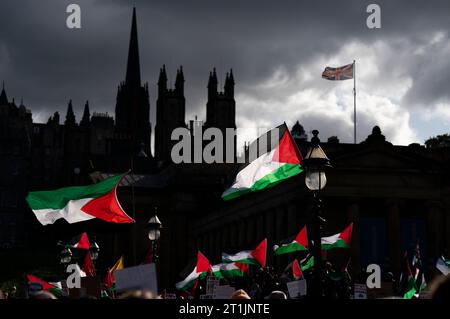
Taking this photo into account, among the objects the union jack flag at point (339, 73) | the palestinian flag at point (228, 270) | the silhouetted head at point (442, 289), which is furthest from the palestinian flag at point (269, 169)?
the union jack flag at point (339, 73)

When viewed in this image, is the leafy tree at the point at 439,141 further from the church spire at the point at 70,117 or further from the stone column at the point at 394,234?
the church spire at the point at 70,117

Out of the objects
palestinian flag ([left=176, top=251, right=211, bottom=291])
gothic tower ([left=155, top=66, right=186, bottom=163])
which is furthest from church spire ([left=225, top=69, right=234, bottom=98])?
palestinian flag ([left=176, top=251, right=211, bottom=291])

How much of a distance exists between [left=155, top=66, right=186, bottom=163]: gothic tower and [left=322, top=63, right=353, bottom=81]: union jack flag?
8120 centimetres

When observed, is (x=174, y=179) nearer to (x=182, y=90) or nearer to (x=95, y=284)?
(x=182, y=90)

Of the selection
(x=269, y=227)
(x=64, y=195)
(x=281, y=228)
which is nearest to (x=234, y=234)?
(x=269, y=227)

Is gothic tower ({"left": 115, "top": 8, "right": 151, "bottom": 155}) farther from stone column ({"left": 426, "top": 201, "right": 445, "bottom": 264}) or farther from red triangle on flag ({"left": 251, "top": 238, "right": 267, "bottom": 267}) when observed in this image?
red triangle on flag ({"left": 251, "top": 238, "right": 267, "bottom": 267})

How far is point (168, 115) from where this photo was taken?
487ft

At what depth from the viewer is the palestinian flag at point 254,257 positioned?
96.1ft

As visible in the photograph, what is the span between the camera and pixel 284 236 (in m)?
63.9

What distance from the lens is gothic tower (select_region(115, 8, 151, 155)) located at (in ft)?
591

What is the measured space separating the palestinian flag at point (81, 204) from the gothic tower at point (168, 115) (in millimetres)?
121742

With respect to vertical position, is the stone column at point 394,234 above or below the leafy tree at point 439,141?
below

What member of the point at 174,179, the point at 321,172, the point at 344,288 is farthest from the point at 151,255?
the point at 174,179
